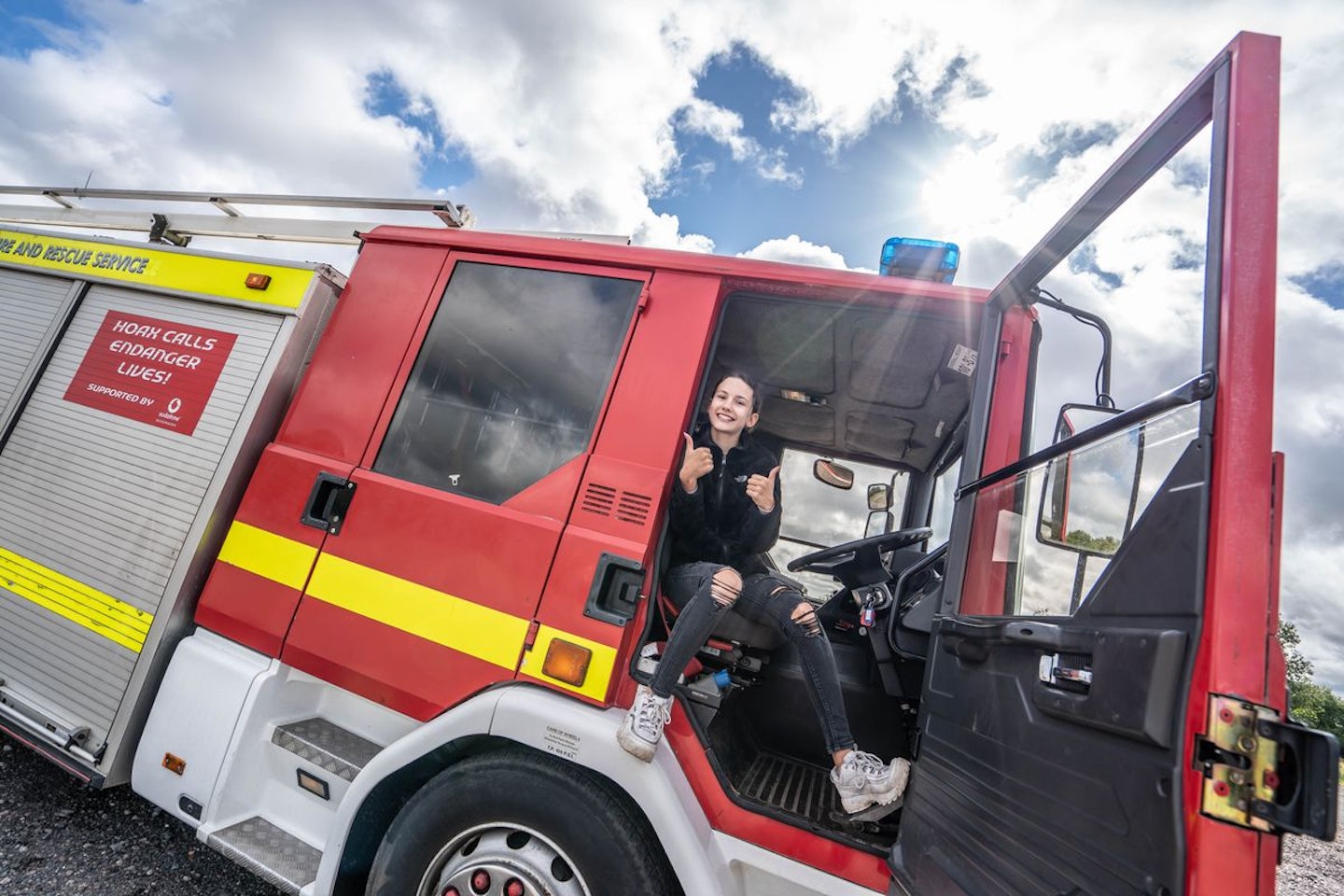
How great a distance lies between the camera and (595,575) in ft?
5.94

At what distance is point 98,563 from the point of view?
7.70 ft

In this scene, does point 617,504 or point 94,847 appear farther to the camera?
point 94,847

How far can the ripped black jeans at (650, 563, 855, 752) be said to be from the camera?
72.2 inches

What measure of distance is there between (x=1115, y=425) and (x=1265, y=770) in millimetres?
650

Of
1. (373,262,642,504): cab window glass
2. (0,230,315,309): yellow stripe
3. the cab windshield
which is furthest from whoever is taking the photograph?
the cab windshield

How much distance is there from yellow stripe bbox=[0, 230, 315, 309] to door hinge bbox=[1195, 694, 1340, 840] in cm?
298

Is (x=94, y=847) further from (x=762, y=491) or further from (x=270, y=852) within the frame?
(x=762, y=491)

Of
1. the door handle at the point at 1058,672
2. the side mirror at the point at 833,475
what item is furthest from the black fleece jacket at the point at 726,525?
the door handle at the point at 1058,672

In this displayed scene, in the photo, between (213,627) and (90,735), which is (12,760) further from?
(213,627)

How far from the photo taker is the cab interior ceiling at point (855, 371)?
7.41 feet

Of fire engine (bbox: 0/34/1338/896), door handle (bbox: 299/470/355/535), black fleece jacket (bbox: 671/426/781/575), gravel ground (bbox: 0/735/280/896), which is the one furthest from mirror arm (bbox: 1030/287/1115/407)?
gravel ground (bbox: 0/735/280/896)

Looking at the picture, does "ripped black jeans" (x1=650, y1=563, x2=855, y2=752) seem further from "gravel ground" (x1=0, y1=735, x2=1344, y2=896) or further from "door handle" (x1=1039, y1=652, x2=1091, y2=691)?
"gravel ground" (x1=0, y1=735, x2=1344, y2=896)

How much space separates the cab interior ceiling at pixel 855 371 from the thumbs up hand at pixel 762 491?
2.10 ft

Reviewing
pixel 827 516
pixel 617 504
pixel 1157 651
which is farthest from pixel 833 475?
pixel 1157 651
